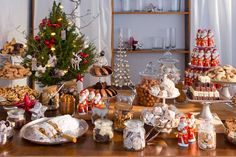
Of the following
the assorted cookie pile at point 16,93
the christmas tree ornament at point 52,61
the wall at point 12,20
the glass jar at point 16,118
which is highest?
the wall at point 12,20

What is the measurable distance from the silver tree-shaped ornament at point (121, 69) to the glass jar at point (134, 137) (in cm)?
168

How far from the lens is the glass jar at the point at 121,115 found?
1.67m

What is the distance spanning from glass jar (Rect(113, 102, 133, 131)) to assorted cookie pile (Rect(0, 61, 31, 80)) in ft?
2.93

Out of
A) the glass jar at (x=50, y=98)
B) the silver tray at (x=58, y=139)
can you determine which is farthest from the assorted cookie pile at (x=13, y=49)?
the silver tray at (x=58, y=139)

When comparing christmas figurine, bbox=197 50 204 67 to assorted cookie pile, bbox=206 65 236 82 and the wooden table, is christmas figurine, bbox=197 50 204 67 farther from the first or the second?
the wooden table

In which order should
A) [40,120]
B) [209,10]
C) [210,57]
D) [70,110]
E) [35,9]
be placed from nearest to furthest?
[40,120] < [70,110] < [210,57] < [35,9] < [209,10]

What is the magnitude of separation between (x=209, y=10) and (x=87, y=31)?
1411 mm

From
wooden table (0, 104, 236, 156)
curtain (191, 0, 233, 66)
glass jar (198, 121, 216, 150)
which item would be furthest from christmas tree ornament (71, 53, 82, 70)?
curtain (191, 0, 233, 66)

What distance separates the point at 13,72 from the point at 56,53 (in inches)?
12.9

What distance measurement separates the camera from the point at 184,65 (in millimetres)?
4039

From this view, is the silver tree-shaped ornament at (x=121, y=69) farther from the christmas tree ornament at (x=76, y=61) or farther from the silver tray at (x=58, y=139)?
the silver tray at (x=58, y=139)

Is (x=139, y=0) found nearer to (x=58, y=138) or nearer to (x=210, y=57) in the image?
(x=210, y=57)

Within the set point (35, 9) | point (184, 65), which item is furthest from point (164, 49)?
point (35, 9)

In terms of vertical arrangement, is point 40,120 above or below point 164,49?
below
